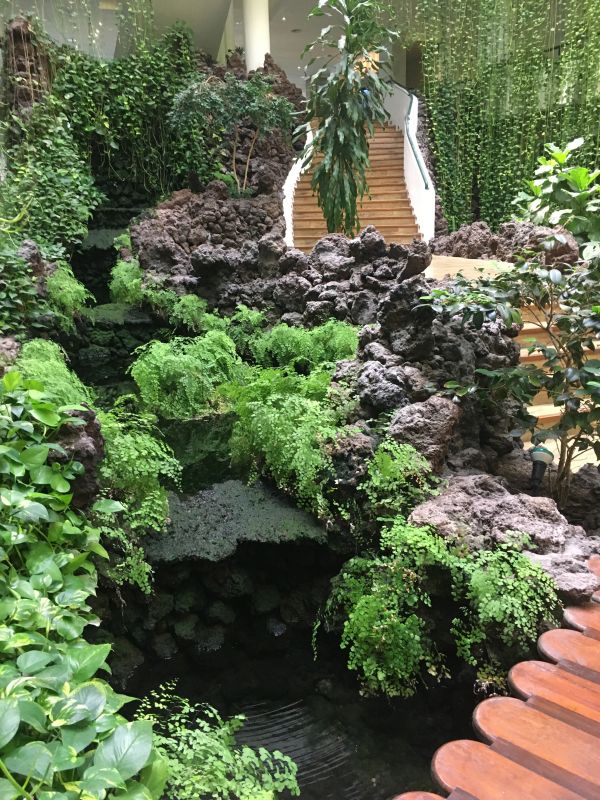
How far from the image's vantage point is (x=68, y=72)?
10016 millimetres

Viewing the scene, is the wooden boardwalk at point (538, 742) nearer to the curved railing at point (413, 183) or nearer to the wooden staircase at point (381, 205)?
the curved railing at point (413, 183)

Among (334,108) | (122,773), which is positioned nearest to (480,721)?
(122,773)

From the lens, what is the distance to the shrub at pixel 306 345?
612 cm

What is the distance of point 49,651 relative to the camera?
2.10m

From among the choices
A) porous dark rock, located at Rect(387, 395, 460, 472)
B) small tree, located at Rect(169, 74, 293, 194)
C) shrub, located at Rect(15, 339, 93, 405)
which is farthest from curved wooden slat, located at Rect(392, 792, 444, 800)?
small tree, located at Rect(169, 74, 293, 194)

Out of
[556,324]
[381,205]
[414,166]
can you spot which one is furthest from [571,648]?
Answer: [414,166]

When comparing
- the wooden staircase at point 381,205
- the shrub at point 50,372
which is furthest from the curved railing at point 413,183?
the shrub at point 50,372

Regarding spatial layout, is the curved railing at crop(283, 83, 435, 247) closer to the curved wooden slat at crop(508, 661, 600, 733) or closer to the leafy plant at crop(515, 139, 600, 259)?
the leafy plant at crop(515, 139, 600, 259)

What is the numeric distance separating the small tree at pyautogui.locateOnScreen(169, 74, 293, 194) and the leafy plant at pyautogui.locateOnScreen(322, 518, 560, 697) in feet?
27.6

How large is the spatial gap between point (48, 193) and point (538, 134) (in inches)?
356

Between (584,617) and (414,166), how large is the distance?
406 inches

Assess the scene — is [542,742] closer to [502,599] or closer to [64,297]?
[502,599]

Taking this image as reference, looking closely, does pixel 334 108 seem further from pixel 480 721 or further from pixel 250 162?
pixel 480 721

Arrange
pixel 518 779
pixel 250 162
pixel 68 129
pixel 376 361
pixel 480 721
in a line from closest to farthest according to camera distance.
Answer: pixel 518 779, pixel 480 721, pixel 376 361, pixel 68 129, pixel 250 162
